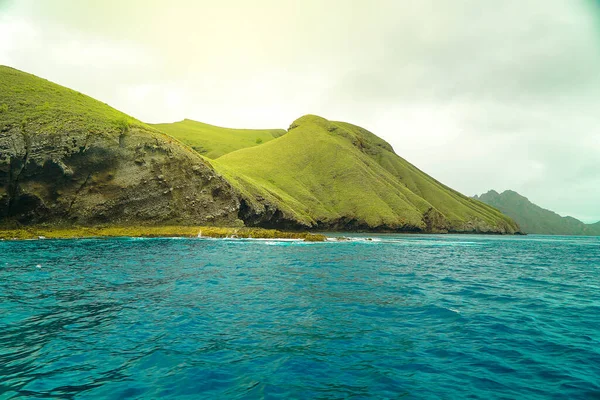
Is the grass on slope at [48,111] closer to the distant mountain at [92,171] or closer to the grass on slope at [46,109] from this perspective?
the grass on slope at [46,109]

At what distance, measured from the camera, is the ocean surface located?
28.3ft

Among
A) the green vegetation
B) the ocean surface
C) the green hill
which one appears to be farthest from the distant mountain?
the ocean surface

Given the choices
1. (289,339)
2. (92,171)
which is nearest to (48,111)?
(92,171)

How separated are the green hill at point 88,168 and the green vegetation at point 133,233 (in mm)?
5502

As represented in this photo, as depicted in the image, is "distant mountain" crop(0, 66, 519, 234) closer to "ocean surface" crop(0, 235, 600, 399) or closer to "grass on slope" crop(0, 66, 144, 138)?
"grass on slope" crop(0, 66, 144, 138)

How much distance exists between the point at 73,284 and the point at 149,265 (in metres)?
8.95

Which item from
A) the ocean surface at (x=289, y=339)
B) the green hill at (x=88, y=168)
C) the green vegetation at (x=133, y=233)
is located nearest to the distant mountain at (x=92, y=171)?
the green hill at (x=88, y=168)

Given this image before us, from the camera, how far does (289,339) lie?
12.0 meters

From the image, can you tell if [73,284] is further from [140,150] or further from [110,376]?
[140,150]

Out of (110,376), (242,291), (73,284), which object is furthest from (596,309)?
(73,284)

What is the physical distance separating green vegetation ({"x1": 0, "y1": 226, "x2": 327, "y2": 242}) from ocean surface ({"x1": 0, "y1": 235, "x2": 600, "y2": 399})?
45.9 metres

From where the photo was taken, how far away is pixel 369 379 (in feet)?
29.6

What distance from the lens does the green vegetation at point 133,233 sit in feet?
197

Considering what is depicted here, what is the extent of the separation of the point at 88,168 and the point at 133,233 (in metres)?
21.5
